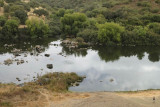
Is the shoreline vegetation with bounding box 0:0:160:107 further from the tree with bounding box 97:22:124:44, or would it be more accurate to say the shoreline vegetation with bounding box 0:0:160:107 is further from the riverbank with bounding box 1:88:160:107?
the riverbank with bounding box 1:88:160:107

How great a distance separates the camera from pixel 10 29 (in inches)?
3012

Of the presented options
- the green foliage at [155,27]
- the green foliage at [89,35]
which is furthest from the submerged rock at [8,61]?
the green foliage at [155,27]

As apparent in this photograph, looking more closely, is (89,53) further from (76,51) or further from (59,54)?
(59,54)

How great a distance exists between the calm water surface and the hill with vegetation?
16.8ft

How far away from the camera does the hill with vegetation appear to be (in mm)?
71000

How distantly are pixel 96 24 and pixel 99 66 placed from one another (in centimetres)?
3484

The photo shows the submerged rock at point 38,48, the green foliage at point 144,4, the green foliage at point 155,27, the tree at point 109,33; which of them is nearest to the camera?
the submerged rock at point 38,48

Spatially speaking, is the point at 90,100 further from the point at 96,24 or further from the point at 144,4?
the point at 144,4

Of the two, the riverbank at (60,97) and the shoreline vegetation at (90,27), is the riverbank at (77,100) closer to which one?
the riverbank at (60,97)

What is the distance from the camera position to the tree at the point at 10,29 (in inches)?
2995

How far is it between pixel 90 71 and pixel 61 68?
6.22m

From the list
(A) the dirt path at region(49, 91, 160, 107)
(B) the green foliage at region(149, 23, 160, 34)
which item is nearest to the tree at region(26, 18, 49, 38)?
(B) the green foliage at region(149, 23, 160, 34)

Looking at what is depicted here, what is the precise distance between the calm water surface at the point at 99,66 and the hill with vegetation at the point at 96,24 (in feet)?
16.8

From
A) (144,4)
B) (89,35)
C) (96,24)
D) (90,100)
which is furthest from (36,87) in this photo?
(144,4)
